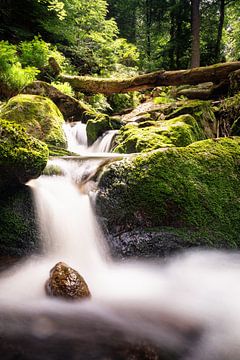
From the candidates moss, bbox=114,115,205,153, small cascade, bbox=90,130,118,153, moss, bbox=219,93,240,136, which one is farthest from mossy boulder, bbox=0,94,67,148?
moss, bbox=219,93,240,136

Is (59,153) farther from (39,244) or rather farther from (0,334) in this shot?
(0,334)

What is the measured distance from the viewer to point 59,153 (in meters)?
5.88

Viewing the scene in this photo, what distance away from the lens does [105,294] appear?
309 centimetres

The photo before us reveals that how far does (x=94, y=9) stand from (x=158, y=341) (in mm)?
14962

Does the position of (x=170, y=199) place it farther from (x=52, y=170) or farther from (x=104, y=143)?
(x=104, y=143)

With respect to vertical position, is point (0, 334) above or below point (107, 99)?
below

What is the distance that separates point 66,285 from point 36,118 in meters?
4.69

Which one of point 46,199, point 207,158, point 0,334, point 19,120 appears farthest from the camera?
point 19,120

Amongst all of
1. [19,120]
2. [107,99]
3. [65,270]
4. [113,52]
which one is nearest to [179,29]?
[113,52]

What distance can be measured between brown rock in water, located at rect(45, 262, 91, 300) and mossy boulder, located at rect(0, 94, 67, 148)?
4042mm

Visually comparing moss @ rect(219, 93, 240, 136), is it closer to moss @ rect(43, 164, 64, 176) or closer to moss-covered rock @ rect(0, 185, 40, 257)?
moss @ rect(43, 164, 64, 176)

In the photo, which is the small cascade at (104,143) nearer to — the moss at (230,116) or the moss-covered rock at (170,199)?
the moss at (230,116)

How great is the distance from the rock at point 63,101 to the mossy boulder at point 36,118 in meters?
1.11

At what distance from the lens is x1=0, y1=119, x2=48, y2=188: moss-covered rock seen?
3.45 meters
